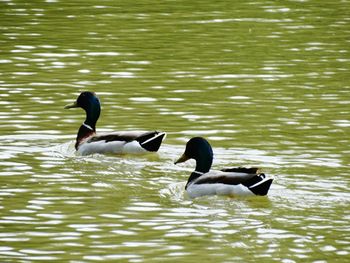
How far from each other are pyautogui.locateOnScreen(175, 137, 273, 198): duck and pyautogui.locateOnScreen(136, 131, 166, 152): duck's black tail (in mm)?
1669

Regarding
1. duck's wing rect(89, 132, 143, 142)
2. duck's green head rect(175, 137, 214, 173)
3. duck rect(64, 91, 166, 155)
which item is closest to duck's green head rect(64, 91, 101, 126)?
duck rect(64, 91, 166, 155)

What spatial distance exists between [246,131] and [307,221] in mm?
6177

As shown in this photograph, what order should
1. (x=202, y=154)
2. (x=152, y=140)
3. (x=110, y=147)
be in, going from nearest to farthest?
(x=202, y=154), (x=152, y=140), (x=110, y=147)

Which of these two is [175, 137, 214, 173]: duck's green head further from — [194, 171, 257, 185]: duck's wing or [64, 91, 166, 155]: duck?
[64, 91, 166, 155]: duck

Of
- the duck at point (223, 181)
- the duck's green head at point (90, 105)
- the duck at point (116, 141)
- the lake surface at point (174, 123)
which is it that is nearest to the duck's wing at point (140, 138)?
the duck at point (116, 141)

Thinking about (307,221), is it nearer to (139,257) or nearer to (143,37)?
(139,257)

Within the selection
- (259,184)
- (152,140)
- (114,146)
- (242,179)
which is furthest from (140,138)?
(259,184)

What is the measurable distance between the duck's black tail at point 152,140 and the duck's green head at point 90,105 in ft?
6.11

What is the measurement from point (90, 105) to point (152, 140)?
8.26ft

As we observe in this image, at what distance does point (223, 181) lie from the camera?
18.5 meters

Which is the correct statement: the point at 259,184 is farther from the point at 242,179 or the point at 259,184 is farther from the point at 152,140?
the point at 152,140

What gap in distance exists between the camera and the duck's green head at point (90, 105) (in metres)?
22.9

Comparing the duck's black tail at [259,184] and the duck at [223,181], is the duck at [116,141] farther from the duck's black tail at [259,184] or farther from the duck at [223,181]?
the duck's black tail at [259,184]

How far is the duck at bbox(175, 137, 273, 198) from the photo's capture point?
1811 centimetres
